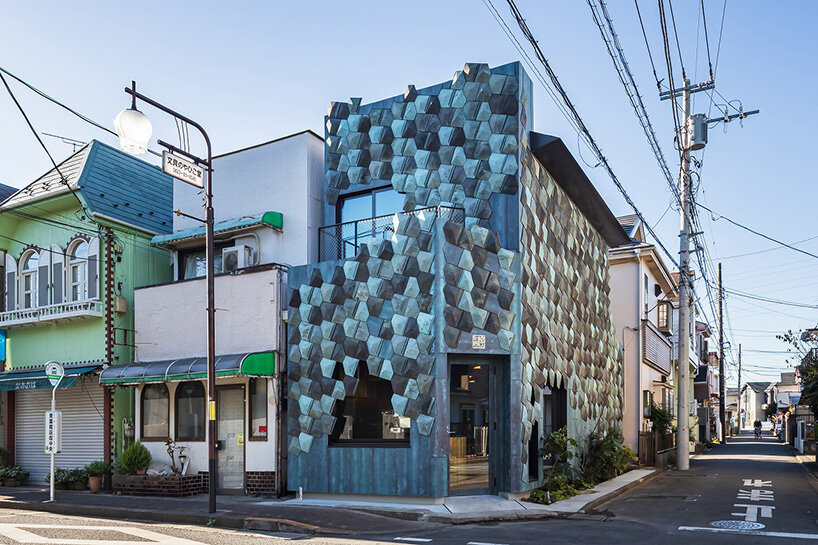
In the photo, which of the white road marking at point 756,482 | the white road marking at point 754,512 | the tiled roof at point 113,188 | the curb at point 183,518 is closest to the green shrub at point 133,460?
the curb at point 183,518

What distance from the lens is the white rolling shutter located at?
2008 centimetres

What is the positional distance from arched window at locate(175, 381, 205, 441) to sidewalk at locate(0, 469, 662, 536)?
1.72 m

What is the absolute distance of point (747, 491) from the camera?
1758 centimetres

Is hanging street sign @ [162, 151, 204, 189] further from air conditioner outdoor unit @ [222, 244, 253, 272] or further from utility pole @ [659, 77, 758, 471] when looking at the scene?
utility pole @ [659, 77, 758, 471]

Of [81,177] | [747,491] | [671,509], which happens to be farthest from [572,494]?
[81,177]

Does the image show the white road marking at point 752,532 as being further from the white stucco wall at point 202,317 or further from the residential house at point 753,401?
the residential house at point 753,401

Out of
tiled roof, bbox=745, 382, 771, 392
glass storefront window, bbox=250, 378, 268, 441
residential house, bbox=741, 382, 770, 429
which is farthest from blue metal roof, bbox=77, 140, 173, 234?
tiled roof, bbox=745, 382, 771, 392

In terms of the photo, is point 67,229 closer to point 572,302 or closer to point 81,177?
point 81,177

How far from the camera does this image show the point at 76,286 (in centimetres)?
2047

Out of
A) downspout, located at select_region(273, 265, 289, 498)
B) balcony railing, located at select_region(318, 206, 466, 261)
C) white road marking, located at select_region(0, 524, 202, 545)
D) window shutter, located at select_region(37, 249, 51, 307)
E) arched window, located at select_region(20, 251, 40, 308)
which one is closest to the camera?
white road marking, located at select_region(0, 524, 202, 545)

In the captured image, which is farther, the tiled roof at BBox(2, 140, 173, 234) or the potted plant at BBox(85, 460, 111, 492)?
the tiled roof at BBox(2, 140, 173, 234)

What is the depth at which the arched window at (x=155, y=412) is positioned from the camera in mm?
18234

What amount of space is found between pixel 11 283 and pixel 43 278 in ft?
5.41

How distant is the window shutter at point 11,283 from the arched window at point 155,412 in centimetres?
654
